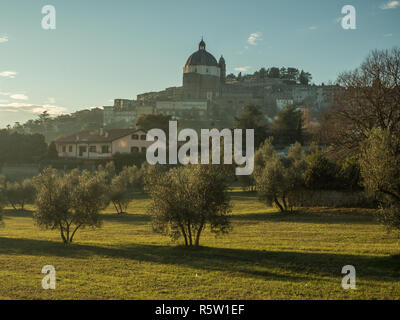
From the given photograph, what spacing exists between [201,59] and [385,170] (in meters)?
134

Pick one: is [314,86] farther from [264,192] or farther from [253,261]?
Answer: [253,261]

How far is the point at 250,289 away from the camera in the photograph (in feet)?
41.7

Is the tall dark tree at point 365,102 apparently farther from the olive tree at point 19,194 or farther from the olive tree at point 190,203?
the olive tree at point 19,194

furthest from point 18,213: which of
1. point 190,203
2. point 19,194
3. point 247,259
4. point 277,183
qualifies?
point 247,259

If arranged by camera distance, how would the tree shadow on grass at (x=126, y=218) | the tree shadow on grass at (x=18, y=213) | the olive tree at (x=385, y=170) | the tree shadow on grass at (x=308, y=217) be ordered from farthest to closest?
the tree shadow on grass at (x=18, y=213) → the tree shadow on grass at (x=126, y=218) → the tree shadow on grass at (x=308, y=217) → the olive tree at (x=385, y=170)

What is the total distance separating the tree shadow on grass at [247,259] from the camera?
14555mm

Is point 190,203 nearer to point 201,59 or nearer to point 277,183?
point 277,183

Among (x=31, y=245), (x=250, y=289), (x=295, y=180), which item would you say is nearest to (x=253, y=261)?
(x=250, y=289)

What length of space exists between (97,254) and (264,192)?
14393mm

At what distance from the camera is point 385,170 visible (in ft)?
51.0

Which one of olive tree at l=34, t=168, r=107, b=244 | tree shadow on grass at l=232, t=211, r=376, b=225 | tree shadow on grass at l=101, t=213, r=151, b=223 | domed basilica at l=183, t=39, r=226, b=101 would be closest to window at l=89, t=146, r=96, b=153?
tree shadow on grass at l=101, t=213, r=151, b=223

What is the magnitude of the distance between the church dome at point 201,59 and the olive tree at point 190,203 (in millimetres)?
128264

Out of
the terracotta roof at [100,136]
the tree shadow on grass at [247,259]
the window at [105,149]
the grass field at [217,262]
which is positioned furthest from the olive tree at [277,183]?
the terracotta roof at [100,136]
